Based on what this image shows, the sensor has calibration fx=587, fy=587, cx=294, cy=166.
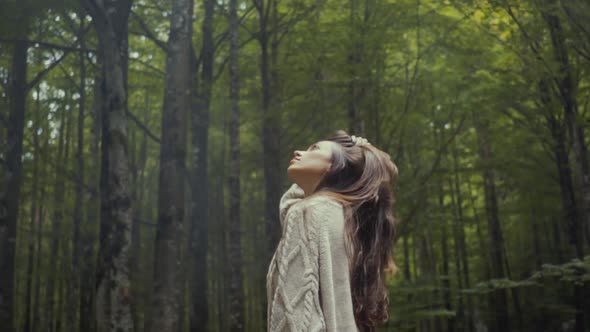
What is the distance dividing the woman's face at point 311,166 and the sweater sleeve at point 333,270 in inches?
7.6

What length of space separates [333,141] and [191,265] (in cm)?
1150

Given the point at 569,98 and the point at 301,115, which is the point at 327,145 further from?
the point at 301,115

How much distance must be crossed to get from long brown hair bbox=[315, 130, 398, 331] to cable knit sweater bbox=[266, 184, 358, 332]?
86 millimetres

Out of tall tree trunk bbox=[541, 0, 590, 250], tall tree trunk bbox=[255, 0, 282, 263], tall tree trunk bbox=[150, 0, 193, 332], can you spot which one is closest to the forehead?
tall tree trunk bbox=[150, 0, 193, 332]

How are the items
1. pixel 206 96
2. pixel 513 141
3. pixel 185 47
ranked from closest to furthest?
pixel 185 47
pixel 206 96
pixel 513 141

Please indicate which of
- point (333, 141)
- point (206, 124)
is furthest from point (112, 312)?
point (206, 124)

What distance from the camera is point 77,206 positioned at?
51.8ft

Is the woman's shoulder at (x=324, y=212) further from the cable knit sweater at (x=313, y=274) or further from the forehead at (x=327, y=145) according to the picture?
the forehead at (x=327, y=145)

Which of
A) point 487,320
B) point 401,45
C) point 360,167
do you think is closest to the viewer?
point 360,167

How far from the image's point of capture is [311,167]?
2.57 metres

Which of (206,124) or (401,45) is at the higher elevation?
(401,45)

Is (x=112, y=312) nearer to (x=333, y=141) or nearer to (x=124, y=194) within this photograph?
(x=124, y=194)

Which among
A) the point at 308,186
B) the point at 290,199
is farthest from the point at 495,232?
the point at 308,186

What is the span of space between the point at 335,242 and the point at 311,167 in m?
0.37
